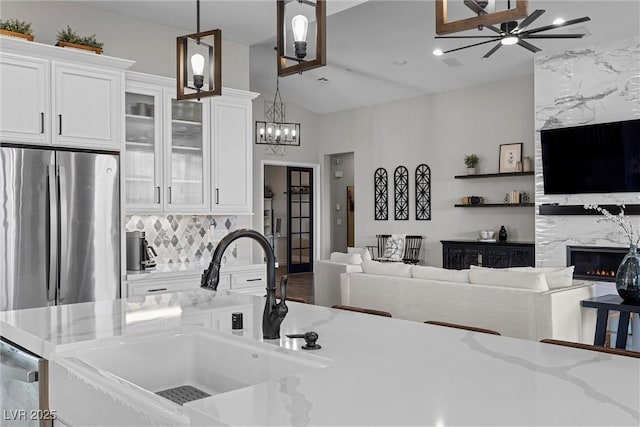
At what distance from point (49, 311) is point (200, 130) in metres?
3.09

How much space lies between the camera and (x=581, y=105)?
6.93 meters

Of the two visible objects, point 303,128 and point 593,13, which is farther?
point 303,128

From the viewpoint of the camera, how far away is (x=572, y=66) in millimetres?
6988

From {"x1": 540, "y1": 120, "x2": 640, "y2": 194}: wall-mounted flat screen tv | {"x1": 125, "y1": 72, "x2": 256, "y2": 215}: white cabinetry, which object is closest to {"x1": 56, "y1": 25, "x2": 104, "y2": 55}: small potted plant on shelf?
{"x1": 125, "y1": 72, "x2": 256, "y2": 215}: white cabinetry

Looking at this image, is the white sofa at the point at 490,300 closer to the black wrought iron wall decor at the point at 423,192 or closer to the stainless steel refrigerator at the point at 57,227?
the stainless steel refrigerator at the point at 57,227

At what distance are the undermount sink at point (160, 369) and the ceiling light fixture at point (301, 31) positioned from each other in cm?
100

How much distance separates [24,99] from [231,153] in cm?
199

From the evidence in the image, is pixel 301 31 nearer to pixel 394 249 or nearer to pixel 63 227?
pixel 63 227

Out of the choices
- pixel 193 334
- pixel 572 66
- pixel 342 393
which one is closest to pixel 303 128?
pixel 572 66

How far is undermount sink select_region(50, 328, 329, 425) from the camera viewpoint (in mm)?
1271

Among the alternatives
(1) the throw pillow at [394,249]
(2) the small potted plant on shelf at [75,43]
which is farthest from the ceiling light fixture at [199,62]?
(1) the throw pillow at [394,249]

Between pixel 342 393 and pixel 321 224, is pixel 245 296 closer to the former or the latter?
pixel 342 393

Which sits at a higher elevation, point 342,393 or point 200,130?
point 200,130

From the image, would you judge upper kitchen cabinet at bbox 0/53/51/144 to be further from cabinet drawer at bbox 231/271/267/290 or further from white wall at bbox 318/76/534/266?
white wall at bbox 318/76/534/266
